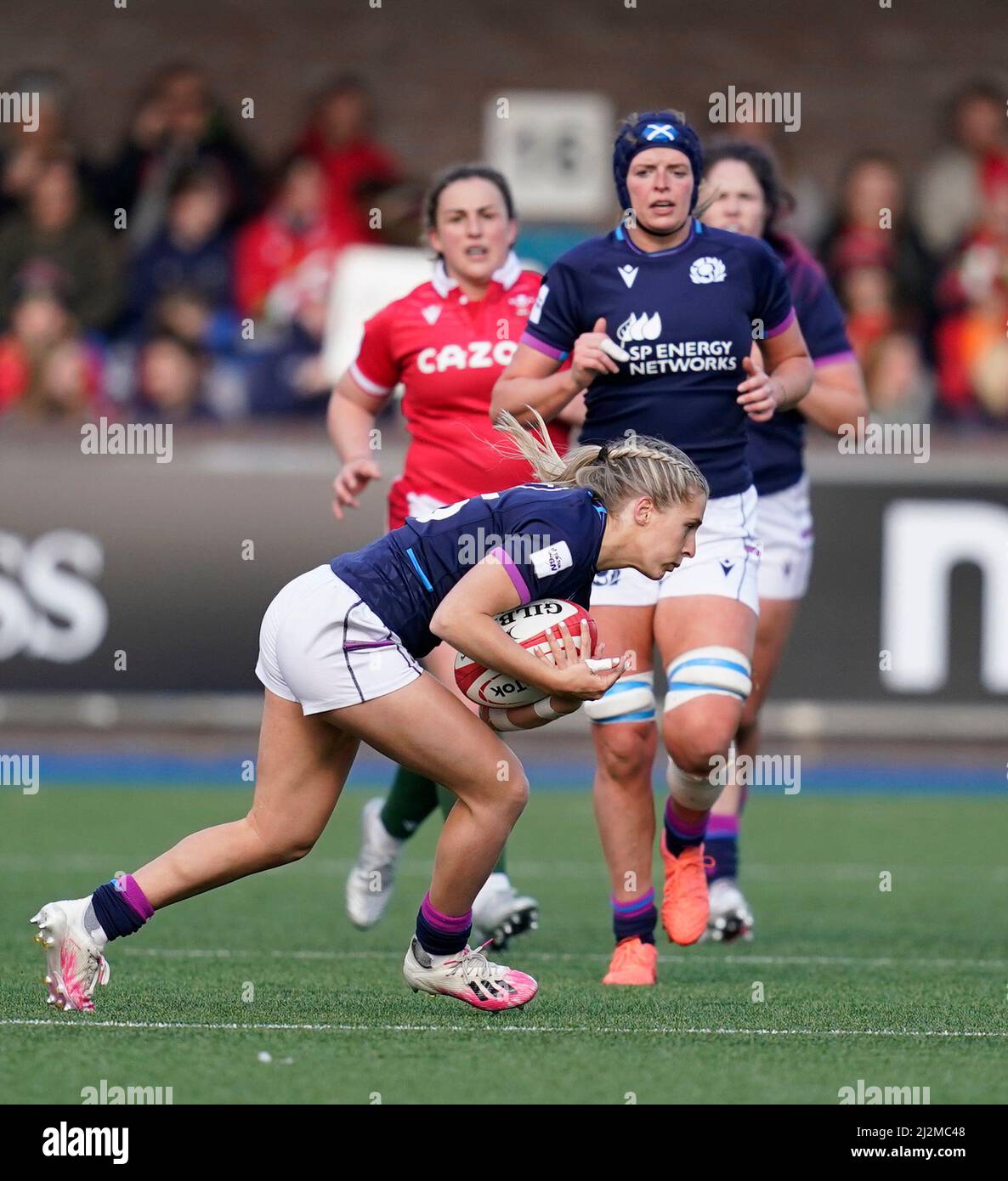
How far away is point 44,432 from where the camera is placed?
1267 cm

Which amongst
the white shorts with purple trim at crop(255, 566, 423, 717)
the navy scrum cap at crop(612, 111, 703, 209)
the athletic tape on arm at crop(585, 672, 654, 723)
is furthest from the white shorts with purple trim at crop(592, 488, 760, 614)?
the white shorts with purple trim at crop(255, 566, 423, 717)

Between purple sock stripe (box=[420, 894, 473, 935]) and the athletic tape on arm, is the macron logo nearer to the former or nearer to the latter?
purple sock stripe (box=[420, 894, 473, 935])

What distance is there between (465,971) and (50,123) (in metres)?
10.7

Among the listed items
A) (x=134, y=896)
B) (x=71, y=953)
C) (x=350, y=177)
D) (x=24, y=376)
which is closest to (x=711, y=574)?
(x=134, y=896)

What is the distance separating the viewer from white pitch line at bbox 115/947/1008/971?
6.63m

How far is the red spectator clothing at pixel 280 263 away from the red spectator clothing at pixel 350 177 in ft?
0.47

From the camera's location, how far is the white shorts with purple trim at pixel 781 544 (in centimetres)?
757

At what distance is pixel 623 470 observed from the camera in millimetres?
5262

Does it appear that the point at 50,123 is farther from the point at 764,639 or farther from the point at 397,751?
the point at 397,751

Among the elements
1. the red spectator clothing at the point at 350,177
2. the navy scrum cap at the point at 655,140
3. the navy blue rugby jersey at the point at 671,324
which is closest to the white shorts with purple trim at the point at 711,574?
the navy blue rugby jersey at the point at 671,324

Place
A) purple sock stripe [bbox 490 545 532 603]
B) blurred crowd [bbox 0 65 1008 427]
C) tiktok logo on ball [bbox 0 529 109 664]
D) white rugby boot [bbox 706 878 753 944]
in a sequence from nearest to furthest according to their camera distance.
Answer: purple sock stripe [bbox 490 545 532 603]
white rugby boot [bbox 706 878 753 944]
tiktok logo on ball [bbox 0 529 109 664]
blurred crowd [bbox 0 65 1008 427]

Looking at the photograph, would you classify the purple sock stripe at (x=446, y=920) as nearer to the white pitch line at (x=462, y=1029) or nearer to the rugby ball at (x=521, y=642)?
the white pitch line at (x=462, y=1029)

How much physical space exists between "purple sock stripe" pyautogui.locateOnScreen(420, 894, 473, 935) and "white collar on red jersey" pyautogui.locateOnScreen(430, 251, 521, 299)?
2465mm

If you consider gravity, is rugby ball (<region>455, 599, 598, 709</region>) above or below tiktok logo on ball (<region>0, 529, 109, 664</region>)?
above
